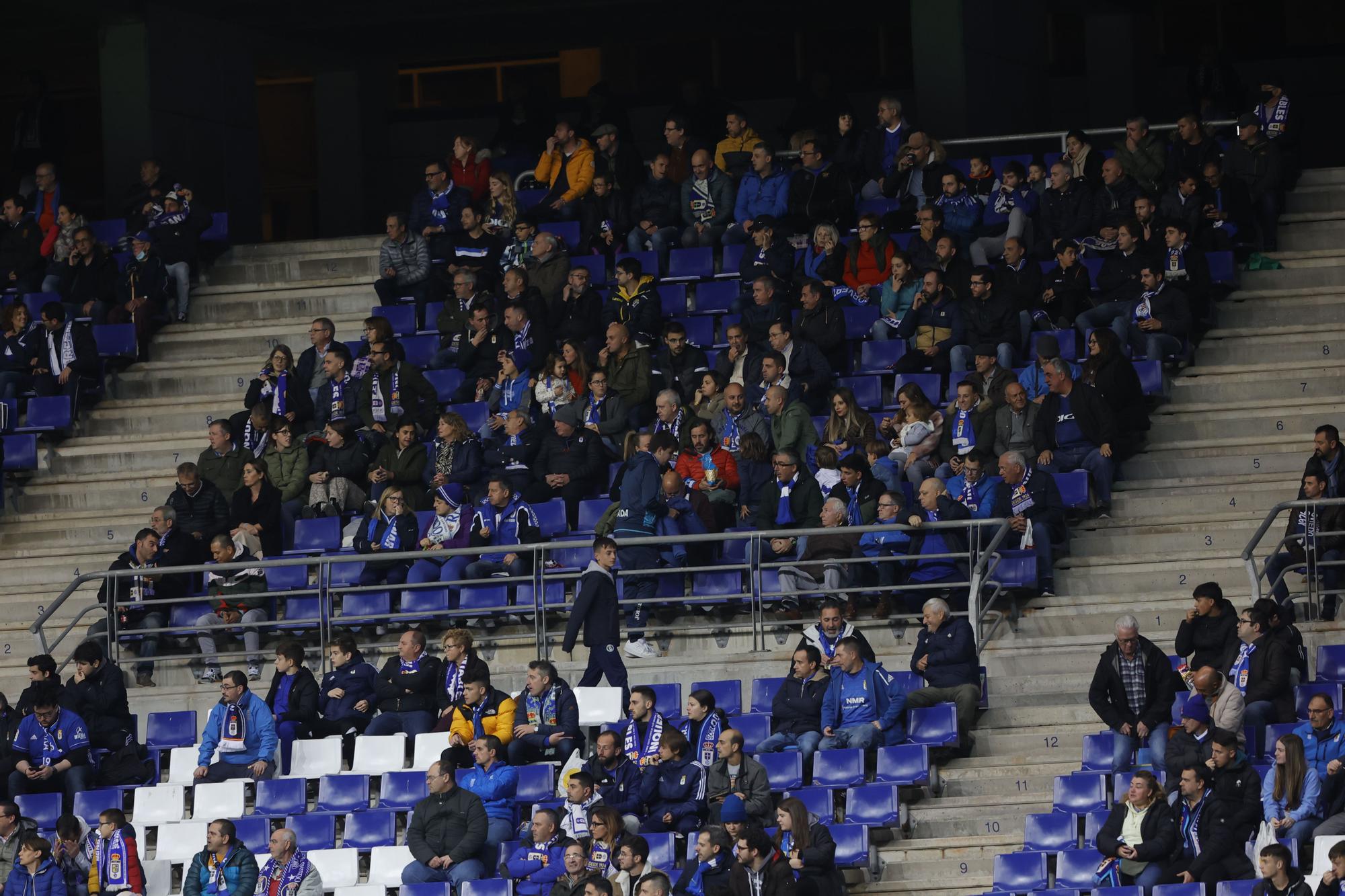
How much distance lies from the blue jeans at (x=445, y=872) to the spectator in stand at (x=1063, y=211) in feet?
23.9

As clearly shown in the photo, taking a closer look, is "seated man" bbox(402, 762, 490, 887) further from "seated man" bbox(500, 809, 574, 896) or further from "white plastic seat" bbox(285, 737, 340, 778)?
"white plastic seat" bbox(285, 737, 340, 778)

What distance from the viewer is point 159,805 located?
14672 millimetres

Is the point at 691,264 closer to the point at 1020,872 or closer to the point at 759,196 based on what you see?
the point at 759,196

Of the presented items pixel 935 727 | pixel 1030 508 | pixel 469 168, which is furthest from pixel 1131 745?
pixel 469 168

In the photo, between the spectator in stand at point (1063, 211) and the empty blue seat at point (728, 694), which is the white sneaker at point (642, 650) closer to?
the empty blue seat at point (728, 694)

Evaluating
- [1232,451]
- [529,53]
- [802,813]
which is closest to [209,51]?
[529,53]

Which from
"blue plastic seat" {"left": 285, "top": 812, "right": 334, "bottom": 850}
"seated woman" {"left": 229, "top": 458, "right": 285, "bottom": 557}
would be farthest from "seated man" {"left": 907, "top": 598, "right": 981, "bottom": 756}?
"seated woman" {"left": 229, "top": 458, "right": 285, "bottom": 557}

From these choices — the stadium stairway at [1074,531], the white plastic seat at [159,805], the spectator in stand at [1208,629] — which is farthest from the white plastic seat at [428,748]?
the spectator in stand at [1208,629]

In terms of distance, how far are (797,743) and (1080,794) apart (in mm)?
1741

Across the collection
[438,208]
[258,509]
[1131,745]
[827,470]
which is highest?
[438,208]

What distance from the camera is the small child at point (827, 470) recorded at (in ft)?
52.2

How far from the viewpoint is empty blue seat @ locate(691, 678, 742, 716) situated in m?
14.6

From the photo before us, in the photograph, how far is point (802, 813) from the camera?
41.4 ft

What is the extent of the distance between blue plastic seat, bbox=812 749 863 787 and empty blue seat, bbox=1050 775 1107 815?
116 cm
